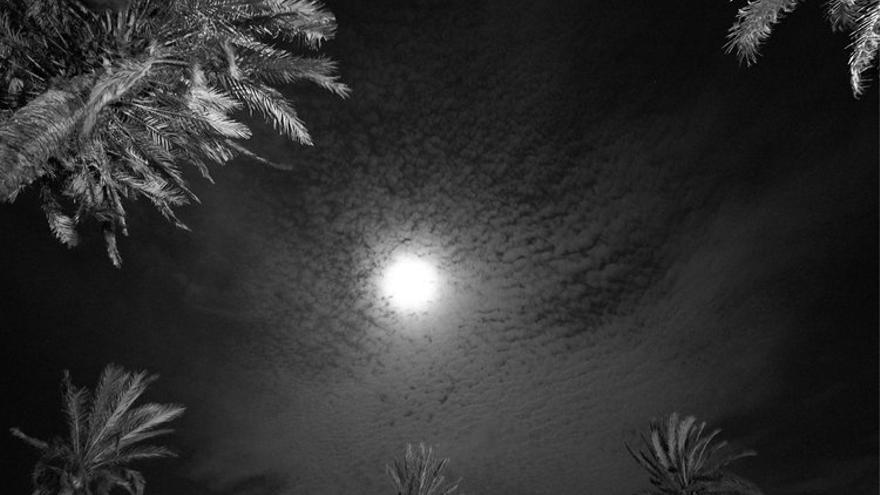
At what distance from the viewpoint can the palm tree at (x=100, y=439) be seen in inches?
591

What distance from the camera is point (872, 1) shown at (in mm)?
5496

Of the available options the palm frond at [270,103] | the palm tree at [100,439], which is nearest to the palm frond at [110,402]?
the palm tree at [100,439]

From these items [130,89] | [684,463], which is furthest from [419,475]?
[130,89]

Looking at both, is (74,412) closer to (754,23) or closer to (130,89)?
(130,89)

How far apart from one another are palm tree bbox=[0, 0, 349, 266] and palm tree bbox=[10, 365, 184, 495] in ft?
27.6

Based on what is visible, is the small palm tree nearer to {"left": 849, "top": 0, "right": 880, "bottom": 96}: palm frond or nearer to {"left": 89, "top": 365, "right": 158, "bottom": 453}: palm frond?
{"left": 89, "top": 365, "right": 158, "bottom": 453}: palm frond

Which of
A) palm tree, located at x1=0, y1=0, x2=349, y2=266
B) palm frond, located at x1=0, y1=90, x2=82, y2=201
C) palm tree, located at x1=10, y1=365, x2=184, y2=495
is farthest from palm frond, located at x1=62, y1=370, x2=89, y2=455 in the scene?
palm frond, located at x1=0, y1=90, x2=82, y2=201

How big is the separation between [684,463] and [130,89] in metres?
21.8

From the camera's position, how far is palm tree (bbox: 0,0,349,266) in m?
6.25

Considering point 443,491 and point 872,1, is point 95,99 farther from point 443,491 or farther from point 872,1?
point 443,491

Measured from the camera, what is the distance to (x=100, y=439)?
50.2 ft

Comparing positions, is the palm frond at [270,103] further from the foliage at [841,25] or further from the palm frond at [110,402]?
the palm frond at [110,402]

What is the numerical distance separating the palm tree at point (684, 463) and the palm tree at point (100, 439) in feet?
59.9

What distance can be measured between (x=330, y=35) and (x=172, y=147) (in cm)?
386
